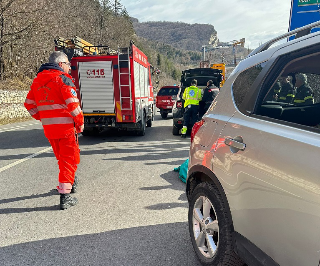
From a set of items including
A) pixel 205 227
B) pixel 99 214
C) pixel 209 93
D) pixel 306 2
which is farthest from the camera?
pixel 209 93

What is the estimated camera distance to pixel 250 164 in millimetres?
1766

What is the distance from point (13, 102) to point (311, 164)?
17.7 meters

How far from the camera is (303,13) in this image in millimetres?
4801

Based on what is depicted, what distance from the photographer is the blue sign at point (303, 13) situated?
470 centimetres

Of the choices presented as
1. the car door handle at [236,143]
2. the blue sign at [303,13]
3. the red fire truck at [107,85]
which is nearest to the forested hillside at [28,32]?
the red fire truck at [107,85]

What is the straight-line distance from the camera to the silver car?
1.41 meters

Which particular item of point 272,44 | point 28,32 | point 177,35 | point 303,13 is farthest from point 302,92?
point 177,35

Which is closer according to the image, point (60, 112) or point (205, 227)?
point (205, 227)

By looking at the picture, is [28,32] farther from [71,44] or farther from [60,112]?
[60,112]

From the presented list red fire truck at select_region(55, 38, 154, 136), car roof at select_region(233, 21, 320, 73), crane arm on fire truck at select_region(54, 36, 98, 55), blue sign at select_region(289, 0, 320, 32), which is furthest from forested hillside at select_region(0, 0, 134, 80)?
car roof at select_region(233, 21, 320, 73)

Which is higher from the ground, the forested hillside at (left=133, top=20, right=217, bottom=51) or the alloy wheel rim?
the forested hillside at (left=133, top=20, right=217, bottom=51)

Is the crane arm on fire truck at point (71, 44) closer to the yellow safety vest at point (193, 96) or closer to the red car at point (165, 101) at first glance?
the yellow safety vest at point (193, 96)

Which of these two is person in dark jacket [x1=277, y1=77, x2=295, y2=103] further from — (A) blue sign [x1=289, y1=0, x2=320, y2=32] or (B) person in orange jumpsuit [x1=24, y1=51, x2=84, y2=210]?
(A) blue sign [x1=289, y1=0, x2=320, y2=32]

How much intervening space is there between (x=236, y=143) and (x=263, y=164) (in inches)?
12.5
